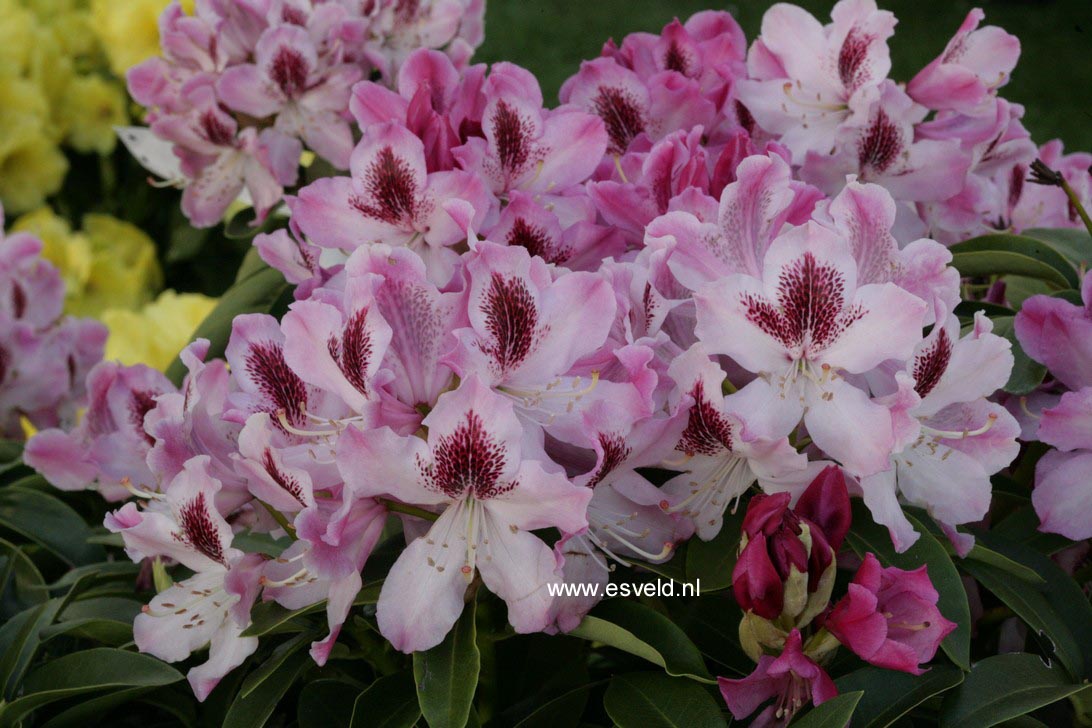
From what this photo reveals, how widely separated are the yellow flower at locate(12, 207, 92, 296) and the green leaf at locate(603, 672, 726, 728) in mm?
1392

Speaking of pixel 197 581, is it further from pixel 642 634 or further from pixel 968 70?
pixel 968 70

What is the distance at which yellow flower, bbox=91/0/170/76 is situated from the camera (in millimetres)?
2195

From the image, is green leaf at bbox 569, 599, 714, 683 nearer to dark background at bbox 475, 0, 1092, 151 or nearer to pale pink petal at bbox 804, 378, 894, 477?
pale pink petal at bbox 804, 378, 894, 477

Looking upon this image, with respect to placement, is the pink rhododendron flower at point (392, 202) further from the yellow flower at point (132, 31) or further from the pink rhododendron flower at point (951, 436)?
the yellow flower at point (132, 31)

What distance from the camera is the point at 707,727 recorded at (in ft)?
2.53

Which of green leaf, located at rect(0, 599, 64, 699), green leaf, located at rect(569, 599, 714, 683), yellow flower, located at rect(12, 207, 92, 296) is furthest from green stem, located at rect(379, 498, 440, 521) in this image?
yellow flower, located at rect(12, 207, 92, 296)

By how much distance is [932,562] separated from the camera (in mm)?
797

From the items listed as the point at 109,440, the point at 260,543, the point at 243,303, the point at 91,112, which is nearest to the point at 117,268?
the point at 91,112

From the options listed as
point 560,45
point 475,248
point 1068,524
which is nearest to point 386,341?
point 475,248

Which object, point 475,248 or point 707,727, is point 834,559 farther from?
point 475,248

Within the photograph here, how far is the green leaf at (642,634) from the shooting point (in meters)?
0.75

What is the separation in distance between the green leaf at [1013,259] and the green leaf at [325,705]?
1.85 feet

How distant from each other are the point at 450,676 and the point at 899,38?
3.70 meters

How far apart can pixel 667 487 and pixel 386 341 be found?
0.23m
